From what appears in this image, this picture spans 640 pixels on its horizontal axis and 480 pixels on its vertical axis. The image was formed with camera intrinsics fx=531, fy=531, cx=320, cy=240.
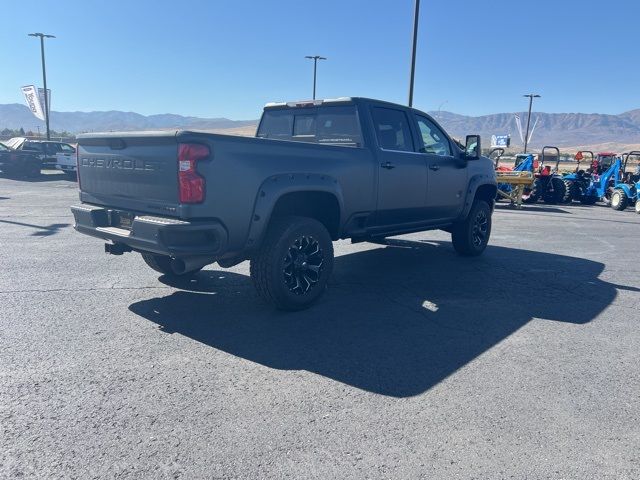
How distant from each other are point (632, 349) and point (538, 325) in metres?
0.78

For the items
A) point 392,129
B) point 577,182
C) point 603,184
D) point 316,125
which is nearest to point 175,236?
point 316,125

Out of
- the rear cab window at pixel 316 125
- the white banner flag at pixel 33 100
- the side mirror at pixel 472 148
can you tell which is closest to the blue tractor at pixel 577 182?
the side mirror at pixel 472 148

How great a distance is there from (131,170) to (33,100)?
126ft

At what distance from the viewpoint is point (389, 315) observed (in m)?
5.13

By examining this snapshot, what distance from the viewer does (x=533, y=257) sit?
27.3 feet

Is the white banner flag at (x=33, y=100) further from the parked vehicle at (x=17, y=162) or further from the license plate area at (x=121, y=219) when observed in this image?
the license plate area at (x=121, y=219)

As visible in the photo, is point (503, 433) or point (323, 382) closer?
point (503, 433)

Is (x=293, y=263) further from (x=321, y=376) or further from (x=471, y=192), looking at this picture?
(x=471, y=192)

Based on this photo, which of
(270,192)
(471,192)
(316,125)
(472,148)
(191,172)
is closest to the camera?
(191,172)

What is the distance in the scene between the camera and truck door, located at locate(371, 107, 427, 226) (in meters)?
5.98

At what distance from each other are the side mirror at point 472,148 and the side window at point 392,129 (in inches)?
53.7

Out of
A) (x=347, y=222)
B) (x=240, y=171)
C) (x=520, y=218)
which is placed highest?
(x=240, y=171)

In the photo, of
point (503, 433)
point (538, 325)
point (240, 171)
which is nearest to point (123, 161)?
point (240, 171)

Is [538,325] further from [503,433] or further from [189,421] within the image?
[189,421]
